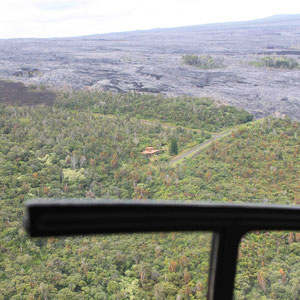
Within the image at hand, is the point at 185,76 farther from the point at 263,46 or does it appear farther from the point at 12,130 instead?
the point at 263,46

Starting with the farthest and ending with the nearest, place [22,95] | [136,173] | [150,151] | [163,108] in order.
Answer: [22,95]
[163,108]
[150,151]
[136,173]

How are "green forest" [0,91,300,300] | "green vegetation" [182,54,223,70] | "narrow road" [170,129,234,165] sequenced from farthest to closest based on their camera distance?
"green vegetation" [182,54,223,70], "narrow road" [170,129,234,165], "green forest" [0,91,300,300]

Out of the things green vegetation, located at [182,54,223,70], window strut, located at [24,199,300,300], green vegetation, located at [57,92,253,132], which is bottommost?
green vegetation, located at [57,92,253,132]

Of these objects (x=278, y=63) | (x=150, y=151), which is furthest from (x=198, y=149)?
(x=278, y=63)

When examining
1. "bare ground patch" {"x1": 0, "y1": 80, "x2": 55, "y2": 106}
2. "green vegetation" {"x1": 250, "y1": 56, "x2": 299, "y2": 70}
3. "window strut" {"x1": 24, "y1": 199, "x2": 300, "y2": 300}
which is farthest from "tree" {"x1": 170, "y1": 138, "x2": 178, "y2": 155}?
"green vegetation" {"x1": 250, "y1": 56, "x2": 299, "y2": 70}

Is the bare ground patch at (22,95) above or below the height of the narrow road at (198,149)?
above

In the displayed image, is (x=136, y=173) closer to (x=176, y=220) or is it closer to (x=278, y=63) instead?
(x=176, y=220)

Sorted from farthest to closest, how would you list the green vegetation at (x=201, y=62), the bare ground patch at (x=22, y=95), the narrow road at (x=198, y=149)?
the green vegetation at (x=201, y=62)
the bare ground patch at (x=22, y=95)
the narrow road at (x=198, y=149)

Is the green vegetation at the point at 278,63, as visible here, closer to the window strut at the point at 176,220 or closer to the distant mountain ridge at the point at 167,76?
the distant mountain ridge at the point at 167,76

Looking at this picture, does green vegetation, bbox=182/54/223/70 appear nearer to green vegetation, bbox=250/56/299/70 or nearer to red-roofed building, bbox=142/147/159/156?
green vegetation, bbox=250/56/299/70

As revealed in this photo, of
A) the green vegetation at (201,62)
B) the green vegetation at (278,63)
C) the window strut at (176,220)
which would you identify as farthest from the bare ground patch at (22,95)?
the green vegetation at (278,63)
